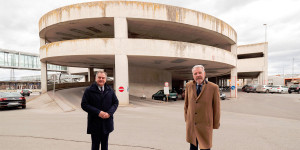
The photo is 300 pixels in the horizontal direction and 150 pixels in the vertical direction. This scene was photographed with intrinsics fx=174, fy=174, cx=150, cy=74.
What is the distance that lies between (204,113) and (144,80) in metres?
18.5

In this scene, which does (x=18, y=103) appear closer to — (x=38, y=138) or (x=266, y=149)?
(x=38, y=138)

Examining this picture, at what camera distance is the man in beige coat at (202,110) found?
2680 millimetres

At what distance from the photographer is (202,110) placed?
269 centimetres

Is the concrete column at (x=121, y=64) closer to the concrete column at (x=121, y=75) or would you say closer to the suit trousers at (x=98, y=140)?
the concrete column at (x=121, y=75)

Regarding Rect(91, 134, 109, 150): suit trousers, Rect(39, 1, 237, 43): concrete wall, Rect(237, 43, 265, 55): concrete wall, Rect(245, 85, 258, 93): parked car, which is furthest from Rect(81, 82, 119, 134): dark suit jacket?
Rect(237, 43, 265, 55): concrete wall

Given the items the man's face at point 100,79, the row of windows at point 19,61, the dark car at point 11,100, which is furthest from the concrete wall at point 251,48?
the row of windows at point 19,61

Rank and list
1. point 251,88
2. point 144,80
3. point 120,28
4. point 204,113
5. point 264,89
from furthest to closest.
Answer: point 251,88, point 264,89, point 144,80, point 120,28, point 204,113

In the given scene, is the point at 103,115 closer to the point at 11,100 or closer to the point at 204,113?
the point at 204,113

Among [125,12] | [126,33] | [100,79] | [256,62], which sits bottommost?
[100,79]

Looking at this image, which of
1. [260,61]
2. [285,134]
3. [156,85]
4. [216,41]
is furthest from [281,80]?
[285,134]

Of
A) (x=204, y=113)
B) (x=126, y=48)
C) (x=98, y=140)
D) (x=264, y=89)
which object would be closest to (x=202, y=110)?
(x=204, y=113)

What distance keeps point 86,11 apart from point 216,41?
15.7 m

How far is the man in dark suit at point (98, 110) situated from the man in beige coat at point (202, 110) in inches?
55.4

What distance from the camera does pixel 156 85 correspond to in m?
22.4
